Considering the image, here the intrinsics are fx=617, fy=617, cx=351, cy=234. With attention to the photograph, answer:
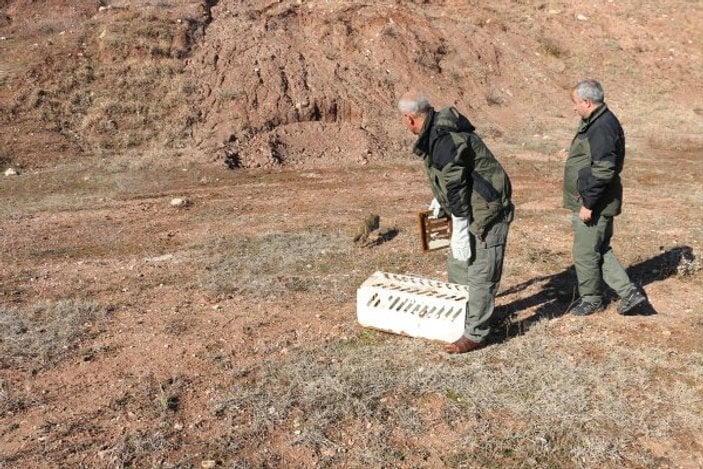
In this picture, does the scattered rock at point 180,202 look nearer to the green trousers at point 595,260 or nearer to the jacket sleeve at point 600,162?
the green trousers at point 595,260

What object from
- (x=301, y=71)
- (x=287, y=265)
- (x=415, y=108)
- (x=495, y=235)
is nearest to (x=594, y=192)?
(x=495, y=235)

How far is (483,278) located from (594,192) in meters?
1.03

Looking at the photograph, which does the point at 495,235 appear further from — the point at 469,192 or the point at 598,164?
the point at 598,164

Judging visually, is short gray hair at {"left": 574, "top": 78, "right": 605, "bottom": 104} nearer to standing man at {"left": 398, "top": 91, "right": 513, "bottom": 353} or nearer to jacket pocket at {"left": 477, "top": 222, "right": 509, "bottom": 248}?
standing man at {"left": 398, "top": 91, "right": 513, "bottom": 353}

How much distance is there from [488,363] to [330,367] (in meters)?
1.10

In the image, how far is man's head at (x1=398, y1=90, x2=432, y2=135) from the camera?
3861mm

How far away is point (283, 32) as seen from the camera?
602 inches

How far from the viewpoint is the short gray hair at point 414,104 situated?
3.86 metres

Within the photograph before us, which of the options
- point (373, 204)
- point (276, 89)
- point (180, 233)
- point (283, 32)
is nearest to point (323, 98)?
point (276, 89)

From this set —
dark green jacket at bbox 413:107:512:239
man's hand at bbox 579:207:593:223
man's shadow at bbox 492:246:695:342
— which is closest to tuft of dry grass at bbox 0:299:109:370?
dark green jacket at bbox 413:107:512:239

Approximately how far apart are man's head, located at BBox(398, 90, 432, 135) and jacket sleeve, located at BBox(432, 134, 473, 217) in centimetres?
19

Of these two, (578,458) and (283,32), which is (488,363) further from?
(283,32)

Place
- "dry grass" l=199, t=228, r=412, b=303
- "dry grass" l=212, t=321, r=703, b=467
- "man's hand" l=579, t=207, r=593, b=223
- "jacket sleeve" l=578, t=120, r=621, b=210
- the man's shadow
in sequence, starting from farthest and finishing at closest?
1. "dry grass" l=199, t=228, r=412, b=303
2. the man's shadow
3. "man's hand" l=579, t=207, r=593, b=223
4. "jacket sleeve" l=578, t=120, r=621, b=210
5. "dry grass" l=212, t=321, r=703, b=467

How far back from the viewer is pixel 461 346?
14.4 feet
